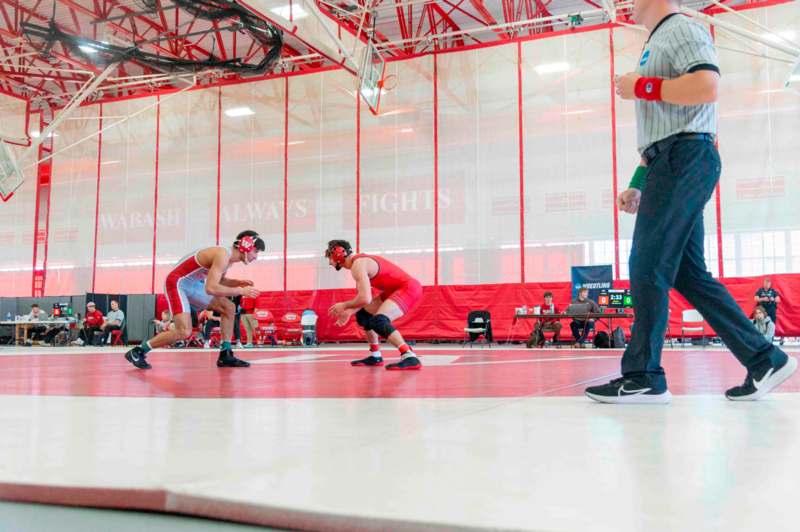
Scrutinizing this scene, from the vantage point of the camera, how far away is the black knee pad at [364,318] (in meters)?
5.31

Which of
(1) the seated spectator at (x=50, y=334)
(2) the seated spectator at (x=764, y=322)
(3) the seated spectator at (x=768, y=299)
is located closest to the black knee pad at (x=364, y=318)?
(2) the seated spectator at (x=764, y=322)

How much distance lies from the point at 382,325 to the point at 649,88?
3.08 metres

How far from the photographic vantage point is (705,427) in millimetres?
1678

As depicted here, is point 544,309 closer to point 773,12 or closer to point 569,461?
point 773,12

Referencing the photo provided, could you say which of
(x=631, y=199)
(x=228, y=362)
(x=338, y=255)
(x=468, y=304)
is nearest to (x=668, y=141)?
(x=631, y=199)

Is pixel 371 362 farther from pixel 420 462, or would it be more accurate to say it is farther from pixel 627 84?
pixel 420 462

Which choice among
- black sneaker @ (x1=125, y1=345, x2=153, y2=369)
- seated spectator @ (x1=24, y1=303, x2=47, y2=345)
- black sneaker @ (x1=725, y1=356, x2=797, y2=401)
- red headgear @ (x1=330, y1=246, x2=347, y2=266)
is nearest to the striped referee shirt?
black sneaker @ (x1=725, y1=356, x2=797, y2=401)

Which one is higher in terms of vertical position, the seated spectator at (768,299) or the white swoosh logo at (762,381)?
the seated spectator at (768,299)

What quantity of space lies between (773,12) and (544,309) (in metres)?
8.15

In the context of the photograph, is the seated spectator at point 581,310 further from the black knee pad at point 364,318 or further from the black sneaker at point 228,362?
the black sneaker at point 228,362

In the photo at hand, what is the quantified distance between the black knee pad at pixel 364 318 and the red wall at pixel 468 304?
1010 centimetres

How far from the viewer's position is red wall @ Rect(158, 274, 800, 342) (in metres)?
14.2

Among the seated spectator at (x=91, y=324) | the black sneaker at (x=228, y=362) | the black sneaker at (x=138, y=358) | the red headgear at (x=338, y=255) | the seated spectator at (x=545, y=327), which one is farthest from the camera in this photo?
the seated spectator at (x=91, y=324)

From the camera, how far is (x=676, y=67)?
2352 mm
